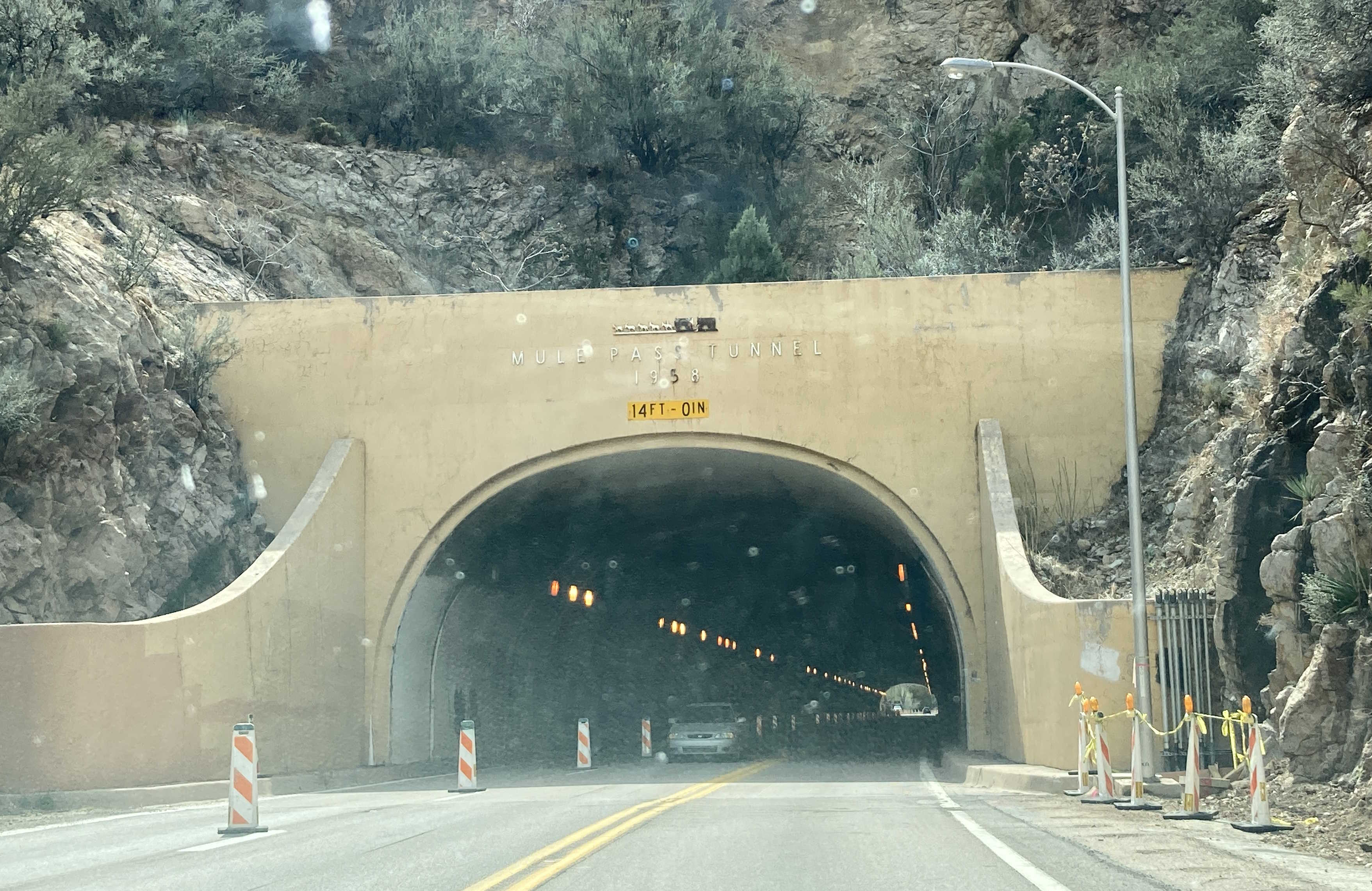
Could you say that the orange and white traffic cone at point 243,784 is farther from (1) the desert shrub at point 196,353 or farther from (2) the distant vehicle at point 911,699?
(2) the distant vehicle at point 911,699

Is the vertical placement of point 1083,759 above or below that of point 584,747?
above

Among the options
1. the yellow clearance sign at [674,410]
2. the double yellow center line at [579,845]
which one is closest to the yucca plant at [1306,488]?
the double yellow center line at [579,845]

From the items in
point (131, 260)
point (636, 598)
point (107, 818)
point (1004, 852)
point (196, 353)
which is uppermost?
point (131, 260)

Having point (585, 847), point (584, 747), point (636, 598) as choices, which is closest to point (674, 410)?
point (584, 747)

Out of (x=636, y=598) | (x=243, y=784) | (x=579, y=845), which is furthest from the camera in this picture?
(x=636, y=598)

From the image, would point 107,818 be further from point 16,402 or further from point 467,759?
point 16,402

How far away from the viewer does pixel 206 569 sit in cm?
2519

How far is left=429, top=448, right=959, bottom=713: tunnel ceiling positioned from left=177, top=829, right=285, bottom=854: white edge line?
14.1 meters

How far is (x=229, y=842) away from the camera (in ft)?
39.2

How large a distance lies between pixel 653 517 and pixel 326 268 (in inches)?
524

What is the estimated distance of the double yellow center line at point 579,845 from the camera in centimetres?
900

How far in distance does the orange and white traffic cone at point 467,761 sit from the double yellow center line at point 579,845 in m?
3.07

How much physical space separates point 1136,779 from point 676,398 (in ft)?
43.6

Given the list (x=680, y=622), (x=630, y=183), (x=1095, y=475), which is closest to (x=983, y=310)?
(x=1095, y=475)
